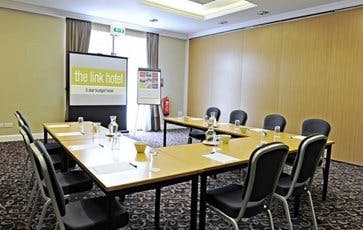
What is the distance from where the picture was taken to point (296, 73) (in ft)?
19.0

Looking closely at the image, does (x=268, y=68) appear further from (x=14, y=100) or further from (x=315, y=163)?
(x=14, y=100)

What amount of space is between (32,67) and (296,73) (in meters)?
5.50

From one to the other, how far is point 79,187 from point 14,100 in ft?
14.8

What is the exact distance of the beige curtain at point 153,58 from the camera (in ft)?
25.1

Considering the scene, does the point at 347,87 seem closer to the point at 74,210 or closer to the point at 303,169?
the point at 303,169

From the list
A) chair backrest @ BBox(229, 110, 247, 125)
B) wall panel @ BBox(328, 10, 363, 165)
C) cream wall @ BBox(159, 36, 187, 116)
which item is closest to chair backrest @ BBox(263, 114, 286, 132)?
chair backrest @ BBox(229, 110, 247, 125)

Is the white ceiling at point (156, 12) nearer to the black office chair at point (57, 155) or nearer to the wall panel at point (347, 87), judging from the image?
the wall panel at point (347, 87)

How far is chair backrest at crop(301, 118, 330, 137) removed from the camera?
3.72 m

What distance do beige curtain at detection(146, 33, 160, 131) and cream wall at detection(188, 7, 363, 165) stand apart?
129 centimetres

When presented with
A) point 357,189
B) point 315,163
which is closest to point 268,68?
point 357,189

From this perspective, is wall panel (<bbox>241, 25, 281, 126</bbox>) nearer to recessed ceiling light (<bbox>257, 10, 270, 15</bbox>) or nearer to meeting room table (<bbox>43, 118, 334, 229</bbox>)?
recessed ceiling light (<bbox>257, 10, 270, 15</bbox>)

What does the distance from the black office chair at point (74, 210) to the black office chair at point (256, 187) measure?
701 millimetres

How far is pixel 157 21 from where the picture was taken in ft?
22.3

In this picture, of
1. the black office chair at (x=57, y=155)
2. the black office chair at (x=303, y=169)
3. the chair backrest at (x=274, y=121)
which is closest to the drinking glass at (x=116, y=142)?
the black office chair at (x=57, y=155)
